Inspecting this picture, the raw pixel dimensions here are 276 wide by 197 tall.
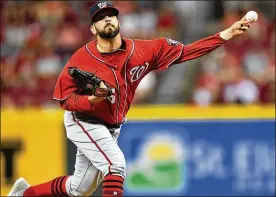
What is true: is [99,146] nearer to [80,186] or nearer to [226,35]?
[80,186]

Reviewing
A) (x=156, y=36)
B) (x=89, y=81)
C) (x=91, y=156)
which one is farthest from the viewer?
(x=156, y=36)

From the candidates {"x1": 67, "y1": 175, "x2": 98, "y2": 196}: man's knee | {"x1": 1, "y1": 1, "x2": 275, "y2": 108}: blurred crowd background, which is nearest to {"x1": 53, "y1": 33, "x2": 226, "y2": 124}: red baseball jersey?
{"x1": 67, "y1": 175, "x2": 98, "y2": 196}: man's knee

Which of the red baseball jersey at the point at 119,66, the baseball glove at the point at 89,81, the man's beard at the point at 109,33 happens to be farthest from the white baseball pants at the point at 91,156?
the man's beard at the point at 109,33

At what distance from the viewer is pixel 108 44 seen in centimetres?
731

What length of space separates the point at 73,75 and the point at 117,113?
2.05 feet

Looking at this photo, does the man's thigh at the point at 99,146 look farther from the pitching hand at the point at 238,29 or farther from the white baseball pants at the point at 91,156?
the pitching hand at the point at 238,29

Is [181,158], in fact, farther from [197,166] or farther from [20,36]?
[20,36]

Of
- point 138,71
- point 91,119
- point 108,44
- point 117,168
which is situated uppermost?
point 108,44

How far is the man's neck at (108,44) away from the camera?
287 inches

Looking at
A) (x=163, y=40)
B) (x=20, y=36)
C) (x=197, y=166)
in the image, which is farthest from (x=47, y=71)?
(x=163, y=40)

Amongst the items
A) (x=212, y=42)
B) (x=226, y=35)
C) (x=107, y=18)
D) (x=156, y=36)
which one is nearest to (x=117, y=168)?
(x=107, y=18)

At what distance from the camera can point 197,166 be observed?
11.2 meters

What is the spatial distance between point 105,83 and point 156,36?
24.2 ft

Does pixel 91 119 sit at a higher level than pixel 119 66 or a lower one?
lower
